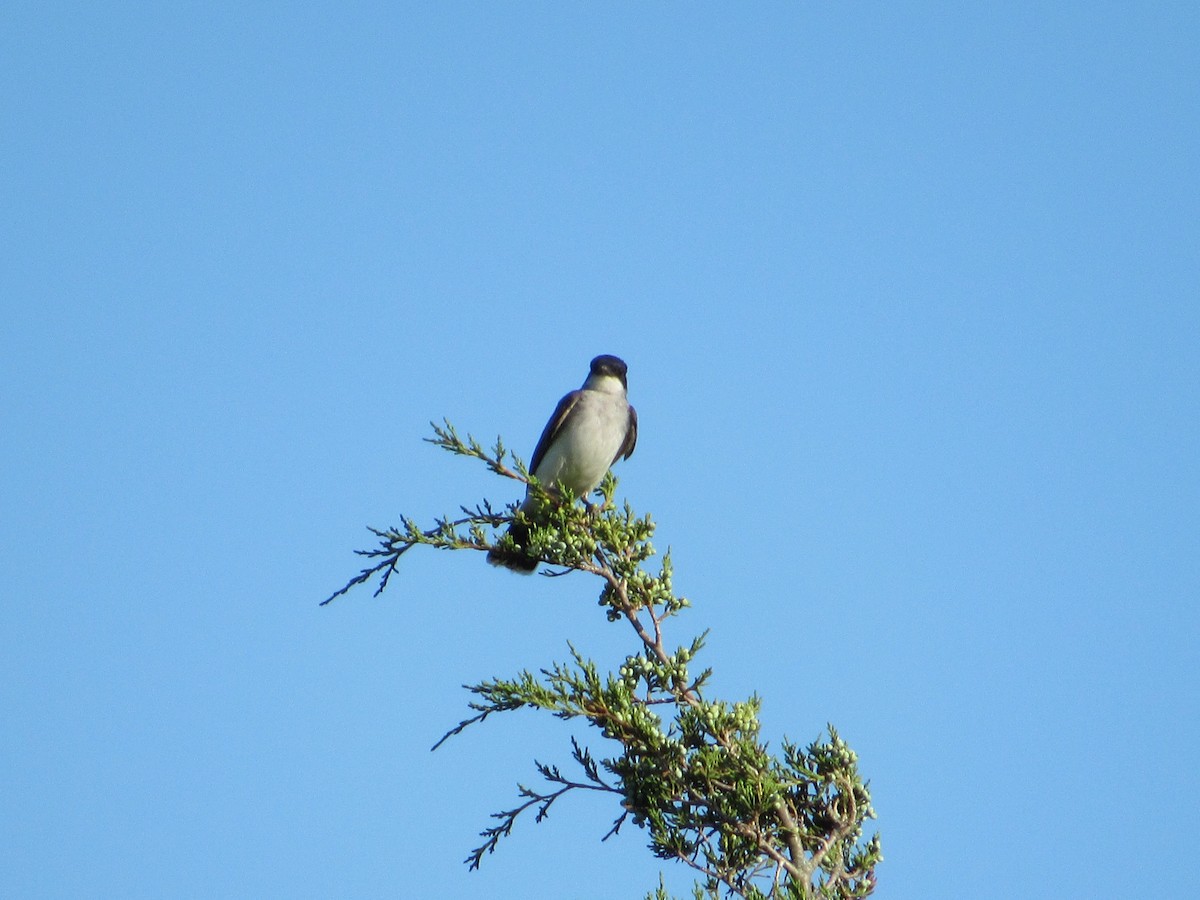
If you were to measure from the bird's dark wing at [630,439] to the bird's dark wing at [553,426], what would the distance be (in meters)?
0.46

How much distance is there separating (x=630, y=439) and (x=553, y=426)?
707mm

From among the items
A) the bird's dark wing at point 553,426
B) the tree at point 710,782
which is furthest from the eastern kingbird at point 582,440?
the tree at point 710,782

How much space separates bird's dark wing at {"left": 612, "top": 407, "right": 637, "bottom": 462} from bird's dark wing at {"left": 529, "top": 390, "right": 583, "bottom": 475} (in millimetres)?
458

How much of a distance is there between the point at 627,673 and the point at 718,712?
0.43 m

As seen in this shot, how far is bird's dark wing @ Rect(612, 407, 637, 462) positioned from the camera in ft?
32.3

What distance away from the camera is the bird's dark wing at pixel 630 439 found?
32.3 ft

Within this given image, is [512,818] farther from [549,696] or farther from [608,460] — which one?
[608,460]

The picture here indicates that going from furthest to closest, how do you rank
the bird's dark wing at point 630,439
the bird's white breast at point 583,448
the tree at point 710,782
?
the bird's dark wing at point 630,439, the bird's white breast at point 583,448, the tree at point 710,782

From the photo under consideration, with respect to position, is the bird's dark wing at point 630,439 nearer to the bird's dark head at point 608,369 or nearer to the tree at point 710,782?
the bird's dark head at point 608,369

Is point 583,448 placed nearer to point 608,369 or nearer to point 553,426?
point 553,426

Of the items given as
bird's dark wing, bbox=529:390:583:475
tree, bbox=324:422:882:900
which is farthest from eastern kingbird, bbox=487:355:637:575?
tree, bbox=324:422:882:900

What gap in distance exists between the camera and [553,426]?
9500 mm

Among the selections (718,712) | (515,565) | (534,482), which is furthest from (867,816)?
(515,565)

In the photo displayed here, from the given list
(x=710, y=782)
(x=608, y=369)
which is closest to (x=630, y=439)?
(x=608, y=369)
